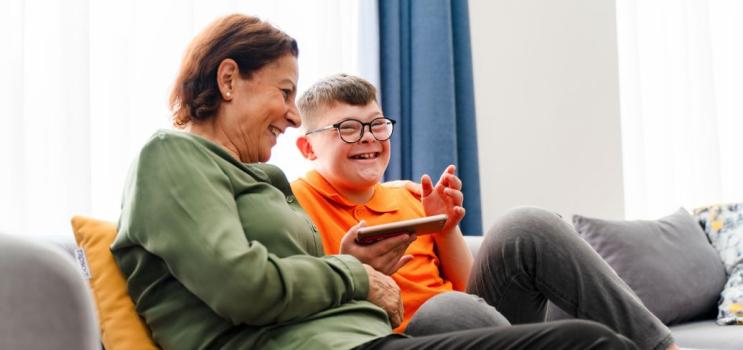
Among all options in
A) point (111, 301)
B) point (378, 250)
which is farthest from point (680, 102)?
point (111, 301)

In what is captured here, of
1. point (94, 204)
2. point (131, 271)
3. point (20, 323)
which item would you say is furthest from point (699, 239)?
point (20, 323)

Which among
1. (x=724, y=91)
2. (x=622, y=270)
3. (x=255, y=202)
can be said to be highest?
(x=724, y=91)

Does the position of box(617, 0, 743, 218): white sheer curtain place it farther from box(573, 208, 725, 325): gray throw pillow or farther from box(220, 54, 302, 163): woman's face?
box(220, 54, 302, 163): woman's face

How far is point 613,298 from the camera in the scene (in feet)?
5.29

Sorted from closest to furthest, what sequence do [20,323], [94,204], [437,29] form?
[20,323] < [94,204] < [437,29]

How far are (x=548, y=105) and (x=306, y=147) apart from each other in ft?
6.20

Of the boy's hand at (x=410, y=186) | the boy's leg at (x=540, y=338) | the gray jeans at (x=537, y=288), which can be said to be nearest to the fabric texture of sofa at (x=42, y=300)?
the boy's leg at (x=540, y=338)

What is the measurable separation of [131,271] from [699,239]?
7.85ft

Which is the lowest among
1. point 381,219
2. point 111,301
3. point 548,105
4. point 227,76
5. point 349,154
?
point 111,301

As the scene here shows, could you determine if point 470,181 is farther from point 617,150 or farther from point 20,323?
point 20,323

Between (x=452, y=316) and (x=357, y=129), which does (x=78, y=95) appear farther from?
(x=452, y=316)

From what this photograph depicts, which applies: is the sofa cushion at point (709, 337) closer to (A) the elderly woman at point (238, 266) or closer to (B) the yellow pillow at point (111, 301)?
(A) the elderly woman at point (238, 266)

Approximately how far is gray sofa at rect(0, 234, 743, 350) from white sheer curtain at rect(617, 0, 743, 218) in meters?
3.59

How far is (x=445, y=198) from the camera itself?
1.95 metres
